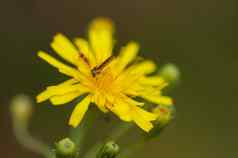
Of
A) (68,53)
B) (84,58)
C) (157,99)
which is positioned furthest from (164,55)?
(157,99)

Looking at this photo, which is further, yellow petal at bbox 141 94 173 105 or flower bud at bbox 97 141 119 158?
yellow petal at bbox 141 94 173 105


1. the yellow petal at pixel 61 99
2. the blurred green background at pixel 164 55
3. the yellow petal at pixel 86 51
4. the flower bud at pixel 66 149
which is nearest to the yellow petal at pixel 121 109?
the yellow petal at pixel 61 99

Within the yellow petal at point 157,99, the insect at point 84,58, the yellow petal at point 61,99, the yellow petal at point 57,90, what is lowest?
the yellow petal at point 157,99

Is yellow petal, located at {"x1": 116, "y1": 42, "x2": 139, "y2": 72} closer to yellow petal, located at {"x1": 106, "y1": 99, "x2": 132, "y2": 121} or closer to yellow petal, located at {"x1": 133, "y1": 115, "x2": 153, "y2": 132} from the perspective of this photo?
yellow petal, located at {"x1": 106, "y1": 99, "x2": 132, "y2": 121}

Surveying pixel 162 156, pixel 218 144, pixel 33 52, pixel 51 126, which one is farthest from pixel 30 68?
pixel 218 144

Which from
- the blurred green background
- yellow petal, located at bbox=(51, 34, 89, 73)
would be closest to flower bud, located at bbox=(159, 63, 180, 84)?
yellow petal, located at bbox=(51, 34, 89, 73)

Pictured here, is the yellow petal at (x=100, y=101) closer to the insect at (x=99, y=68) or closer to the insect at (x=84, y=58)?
the insect at (x=99, y=68)
